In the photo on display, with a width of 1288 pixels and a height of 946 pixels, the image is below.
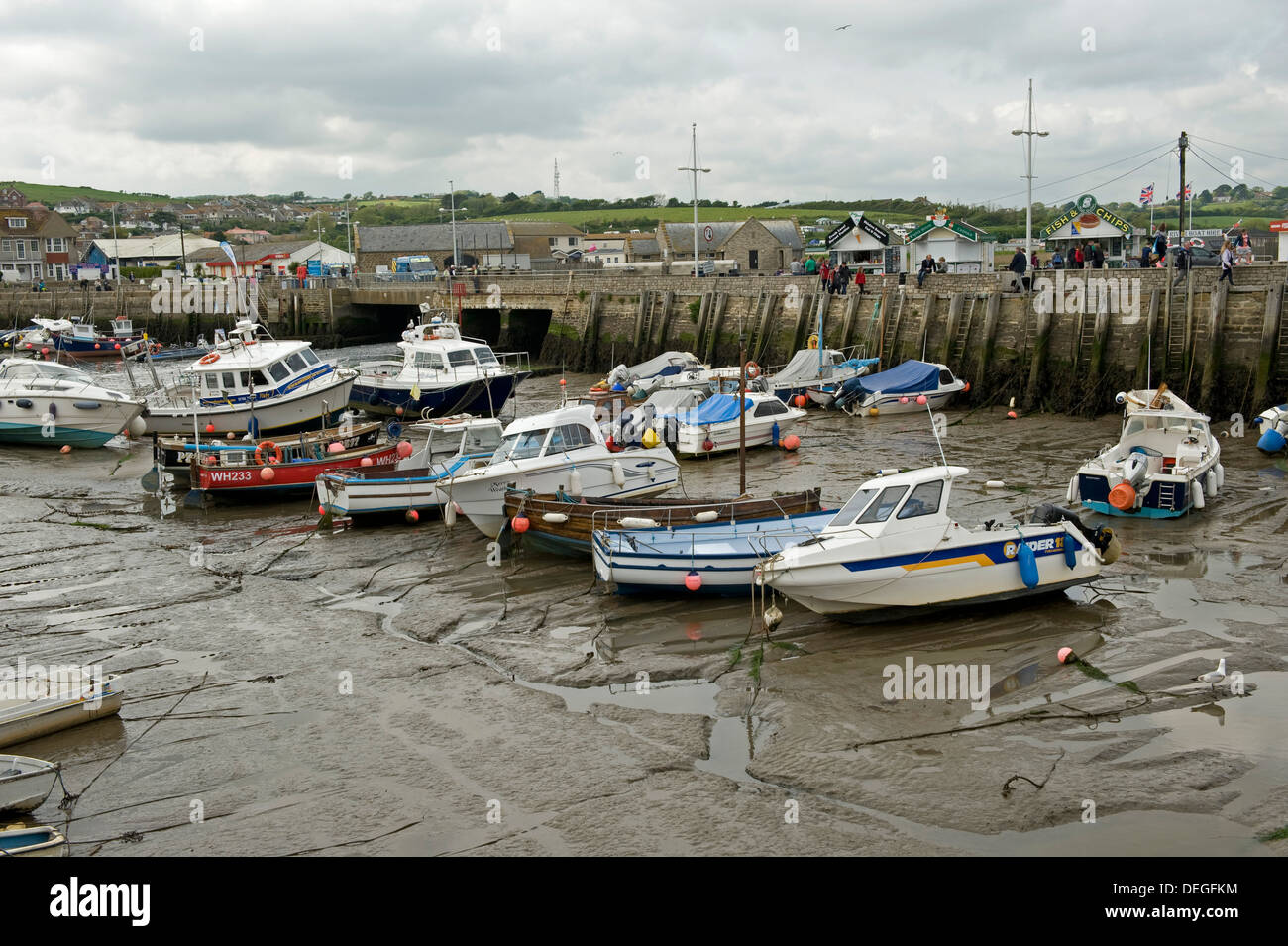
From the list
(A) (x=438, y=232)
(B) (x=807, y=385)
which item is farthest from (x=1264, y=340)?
(A) (x=438, y=232)

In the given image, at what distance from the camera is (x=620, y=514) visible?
672 inches

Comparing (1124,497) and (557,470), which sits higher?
(557,470)

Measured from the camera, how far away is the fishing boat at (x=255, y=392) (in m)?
29.0

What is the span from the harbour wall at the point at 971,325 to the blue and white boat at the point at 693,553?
12798mm

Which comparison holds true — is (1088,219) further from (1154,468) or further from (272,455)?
(272,455)

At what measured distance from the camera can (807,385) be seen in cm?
3119

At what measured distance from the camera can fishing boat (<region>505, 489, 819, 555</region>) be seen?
1655 cm

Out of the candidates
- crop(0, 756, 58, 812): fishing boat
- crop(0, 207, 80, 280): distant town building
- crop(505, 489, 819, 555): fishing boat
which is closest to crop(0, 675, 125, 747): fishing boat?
crop(0, 756, 58, 812): fishing boat

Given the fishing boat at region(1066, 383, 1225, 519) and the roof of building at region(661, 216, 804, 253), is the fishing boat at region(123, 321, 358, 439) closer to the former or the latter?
the fishing boat at region(1066, 383, 1225, 519)

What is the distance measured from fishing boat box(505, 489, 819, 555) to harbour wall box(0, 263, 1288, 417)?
1185 centimetres

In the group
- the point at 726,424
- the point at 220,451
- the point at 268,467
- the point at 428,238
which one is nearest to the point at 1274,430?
the point at 726,424

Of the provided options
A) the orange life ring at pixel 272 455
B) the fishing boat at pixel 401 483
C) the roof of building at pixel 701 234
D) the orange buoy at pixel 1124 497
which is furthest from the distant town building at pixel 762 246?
the orange buoy at pixel 1124 497

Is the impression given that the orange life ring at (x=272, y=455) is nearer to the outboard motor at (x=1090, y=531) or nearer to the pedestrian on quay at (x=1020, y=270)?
the outboard motor at (x=1090, y=531)

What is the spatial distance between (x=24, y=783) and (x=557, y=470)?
411 inches
